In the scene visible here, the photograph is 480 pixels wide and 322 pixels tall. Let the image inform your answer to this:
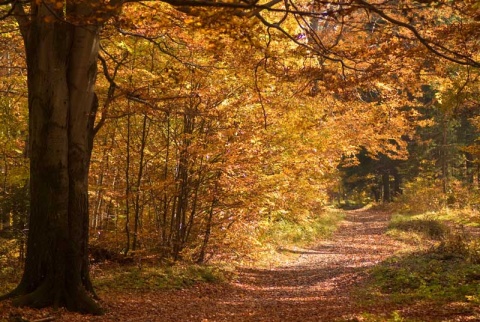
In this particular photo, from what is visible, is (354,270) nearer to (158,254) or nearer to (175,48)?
(158,254)

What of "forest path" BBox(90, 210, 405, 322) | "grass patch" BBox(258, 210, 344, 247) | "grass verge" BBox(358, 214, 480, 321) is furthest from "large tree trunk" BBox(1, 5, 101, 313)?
"grass patch" BBox(258, 210, 344, 247)

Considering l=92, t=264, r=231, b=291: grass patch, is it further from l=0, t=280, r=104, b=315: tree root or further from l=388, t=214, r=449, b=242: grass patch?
l=388, t=214, r=449, b=242: grass patch

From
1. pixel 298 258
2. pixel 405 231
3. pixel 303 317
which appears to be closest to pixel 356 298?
pixel 303 317

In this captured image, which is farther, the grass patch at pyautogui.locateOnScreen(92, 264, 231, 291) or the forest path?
the grass patch at pyautogui.locateOnScreen(92, 264, 231, 291)

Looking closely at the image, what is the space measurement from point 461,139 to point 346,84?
30.9m

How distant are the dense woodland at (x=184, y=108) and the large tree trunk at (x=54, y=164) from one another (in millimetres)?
21

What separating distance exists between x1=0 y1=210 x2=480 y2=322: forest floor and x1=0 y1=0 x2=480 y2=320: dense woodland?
0.62 m

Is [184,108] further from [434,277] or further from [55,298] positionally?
[434,277]

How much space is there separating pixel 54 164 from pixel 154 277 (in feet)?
13.6

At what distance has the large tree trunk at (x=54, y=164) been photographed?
6805 millimetres

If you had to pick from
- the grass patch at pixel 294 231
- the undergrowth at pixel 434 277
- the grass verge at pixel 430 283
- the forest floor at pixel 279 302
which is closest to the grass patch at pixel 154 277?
Result: the forest floor at pixel 279 302

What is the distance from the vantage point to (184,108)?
420 inches

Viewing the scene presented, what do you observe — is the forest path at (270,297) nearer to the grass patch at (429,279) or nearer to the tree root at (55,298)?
the tree root at (55,298)

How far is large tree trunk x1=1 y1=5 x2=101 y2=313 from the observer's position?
22.3 feet
